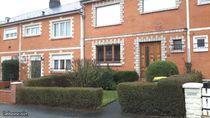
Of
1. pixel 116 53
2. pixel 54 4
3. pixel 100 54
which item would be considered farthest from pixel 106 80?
pixel 54 4

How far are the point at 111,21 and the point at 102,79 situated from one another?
587 centimetres

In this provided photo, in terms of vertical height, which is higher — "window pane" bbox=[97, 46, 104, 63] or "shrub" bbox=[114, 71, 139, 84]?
"window pane" bbox=[97, 46, 104, 63]

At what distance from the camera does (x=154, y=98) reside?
1186cm

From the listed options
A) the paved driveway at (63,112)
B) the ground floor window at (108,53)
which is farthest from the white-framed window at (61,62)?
the paved driveway at (63,112)

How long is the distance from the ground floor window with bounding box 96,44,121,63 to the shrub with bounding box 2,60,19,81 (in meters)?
9.95

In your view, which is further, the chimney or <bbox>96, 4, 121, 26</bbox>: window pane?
the chimney

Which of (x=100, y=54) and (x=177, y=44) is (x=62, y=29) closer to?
(x=100, y=54)

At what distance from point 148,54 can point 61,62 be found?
878 cm

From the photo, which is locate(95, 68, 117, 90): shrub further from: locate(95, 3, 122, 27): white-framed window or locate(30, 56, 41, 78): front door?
locate(30, 56, 41, 78): front door

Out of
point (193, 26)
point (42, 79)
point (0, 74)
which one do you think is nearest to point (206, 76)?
point (193, 26)

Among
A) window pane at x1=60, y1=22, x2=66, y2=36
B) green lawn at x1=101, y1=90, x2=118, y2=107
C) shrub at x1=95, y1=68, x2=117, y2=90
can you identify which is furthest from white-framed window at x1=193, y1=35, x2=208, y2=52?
window pane at x1=60, y1=22, x2=66, y2=36

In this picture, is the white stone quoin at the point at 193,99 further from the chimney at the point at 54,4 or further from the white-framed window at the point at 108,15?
the chimney at the point at 54,4

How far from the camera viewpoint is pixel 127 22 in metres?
22.7

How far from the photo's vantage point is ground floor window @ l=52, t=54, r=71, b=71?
88.2 ft
